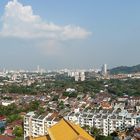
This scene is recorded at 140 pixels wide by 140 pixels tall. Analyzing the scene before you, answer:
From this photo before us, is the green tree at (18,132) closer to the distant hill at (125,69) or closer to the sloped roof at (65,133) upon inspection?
the sloped roof at (65,133)

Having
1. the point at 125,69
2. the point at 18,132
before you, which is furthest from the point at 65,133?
the point at 125,69

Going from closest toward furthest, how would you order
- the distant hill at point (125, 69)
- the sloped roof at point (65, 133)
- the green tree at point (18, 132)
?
the sloped roof at point (65, 133) → the green tree at point (18, 132) → the distant hill at point (125, 69)

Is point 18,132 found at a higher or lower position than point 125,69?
lower

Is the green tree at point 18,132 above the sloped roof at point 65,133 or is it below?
below

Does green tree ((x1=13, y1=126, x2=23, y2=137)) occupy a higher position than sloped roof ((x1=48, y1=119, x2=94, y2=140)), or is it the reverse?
sloped roof ((x1=48, y1=119, x2=94, y2=140))

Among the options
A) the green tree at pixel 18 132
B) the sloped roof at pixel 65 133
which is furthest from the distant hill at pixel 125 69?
the sloped roof at pixel 65 133

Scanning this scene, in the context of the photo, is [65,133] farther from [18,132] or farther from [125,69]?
[125,69]

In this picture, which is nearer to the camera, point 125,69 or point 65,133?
point 65,133

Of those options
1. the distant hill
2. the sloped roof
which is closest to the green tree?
the sloped roof

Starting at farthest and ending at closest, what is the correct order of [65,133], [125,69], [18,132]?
[125,69]
[18,132]
[65,133]

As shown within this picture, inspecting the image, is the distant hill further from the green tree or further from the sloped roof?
the sloped roof

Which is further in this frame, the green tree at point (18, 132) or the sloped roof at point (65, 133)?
the green tree at point (18, 132)
